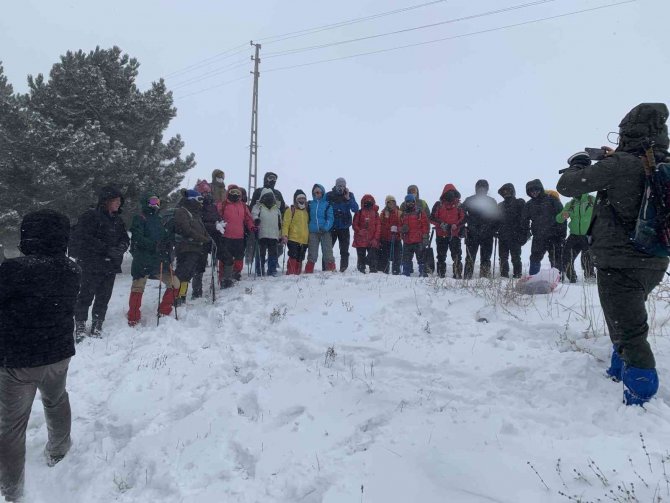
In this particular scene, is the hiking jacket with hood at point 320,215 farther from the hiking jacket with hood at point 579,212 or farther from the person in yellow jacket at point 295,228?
the hiking jacket with hood at point 579,212

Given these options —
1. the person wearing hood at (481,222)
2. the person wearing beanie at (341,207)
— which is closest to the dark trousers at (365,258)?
the person wearing beanie at (341,207)

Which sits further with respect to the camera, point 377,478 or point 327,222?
point 327,222

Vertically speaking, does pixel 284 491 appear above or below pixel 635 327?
below

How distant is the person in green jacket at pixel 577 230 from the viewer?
8.40 m

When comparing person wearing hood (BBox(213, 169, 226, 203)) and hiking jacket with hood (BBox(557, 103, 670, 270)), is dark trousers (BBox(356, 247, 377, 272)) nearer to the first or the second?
person wearing hood (BBox(213, 169, 226, 203))

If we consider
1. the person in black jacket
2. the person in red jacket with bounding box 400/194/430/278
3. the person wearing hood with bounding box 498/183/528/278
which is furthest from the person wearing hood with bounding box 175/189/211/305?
the person wearing hood with bounding box 498/183/528/278

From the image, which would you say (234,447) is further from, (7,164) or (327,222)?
(7,164)

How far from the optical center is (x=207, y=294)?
30.5ft

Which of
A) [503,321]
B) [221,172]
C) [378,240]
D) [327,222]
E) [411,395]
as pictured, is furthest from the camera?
[221,172]

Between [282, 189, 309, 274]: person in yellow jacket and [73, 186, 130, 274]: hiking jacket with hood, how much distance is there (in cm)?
388

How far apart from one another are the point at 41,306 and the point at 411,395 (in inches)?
129

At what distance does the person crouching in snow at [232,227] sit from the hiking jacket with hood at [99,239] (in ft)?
8.61

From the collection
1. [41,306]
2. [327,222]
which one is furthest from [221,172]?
[41,306]

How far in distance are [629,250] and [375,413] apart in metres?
2.42
